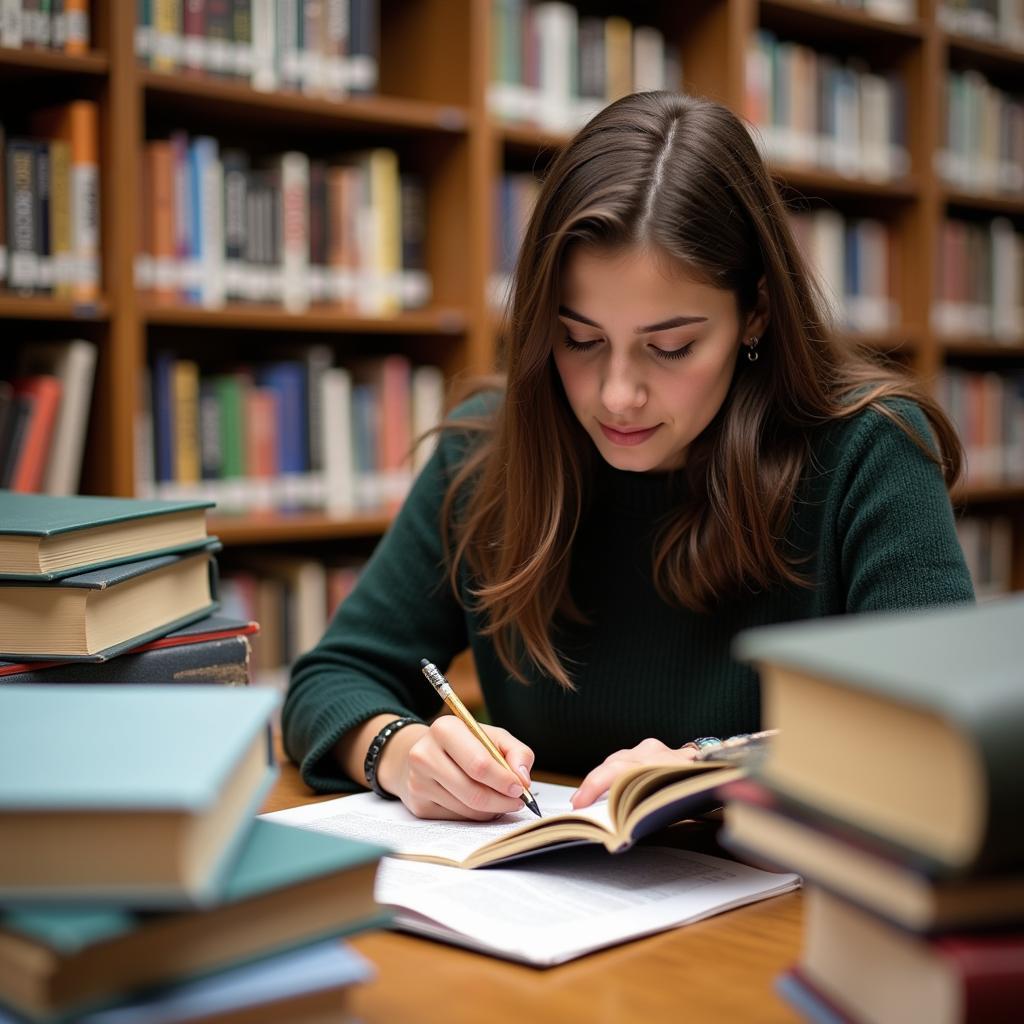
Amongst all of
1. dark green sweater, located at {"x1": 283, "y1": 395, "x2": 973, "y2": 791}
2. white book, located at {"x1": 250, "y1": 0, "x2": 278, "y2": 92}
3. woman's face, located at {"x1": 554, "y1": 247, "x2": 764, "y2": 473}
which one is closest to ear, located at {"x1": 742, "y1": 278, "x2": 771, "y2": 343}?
woman's face, located at {"x1": 554, "y1": 247, "x2": 764, "y2": 473}

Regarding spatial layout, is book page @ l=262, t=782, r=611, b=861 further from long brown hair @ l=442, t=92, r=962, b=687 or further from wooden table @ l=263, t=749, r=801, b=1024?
long brown hair @ l=442, t=92, r=962, b=687

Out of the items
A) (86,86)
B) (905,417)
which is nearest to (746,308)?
(905,417)

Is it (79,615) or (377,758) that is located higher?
(79,615)

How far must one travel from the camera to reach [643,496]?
1407 mm

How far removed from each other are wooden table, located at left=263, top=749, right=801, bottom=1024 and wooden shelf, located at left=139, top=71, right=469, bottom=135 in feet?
5.97

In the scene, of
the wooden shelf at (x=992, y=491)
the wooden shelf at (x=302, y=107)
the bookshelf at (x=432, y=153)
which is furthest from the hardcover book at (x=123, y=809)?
the wooden shelf at (x=992, y=491)

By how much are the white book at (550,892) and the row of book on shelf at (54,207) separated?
4.66ft

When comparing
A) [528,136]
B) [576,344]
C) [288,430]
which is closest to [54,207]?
[288,430]

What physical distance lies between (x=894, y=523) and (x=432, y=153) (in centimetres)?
172

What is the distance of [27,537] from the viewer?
1010mm

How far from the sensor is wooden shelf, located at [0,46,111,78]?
204 centimetres

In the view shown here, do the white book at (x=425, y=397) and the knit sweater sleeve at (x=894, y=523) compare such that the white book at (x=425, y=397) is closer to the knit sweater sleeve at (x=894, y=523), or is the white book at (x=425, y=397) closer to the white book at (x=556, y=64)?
the white book at (x=556, y=64)

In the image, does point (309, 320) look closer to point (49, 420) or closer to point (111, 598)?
point (49, 420)

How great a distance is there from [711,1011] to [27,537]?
2.09ft
